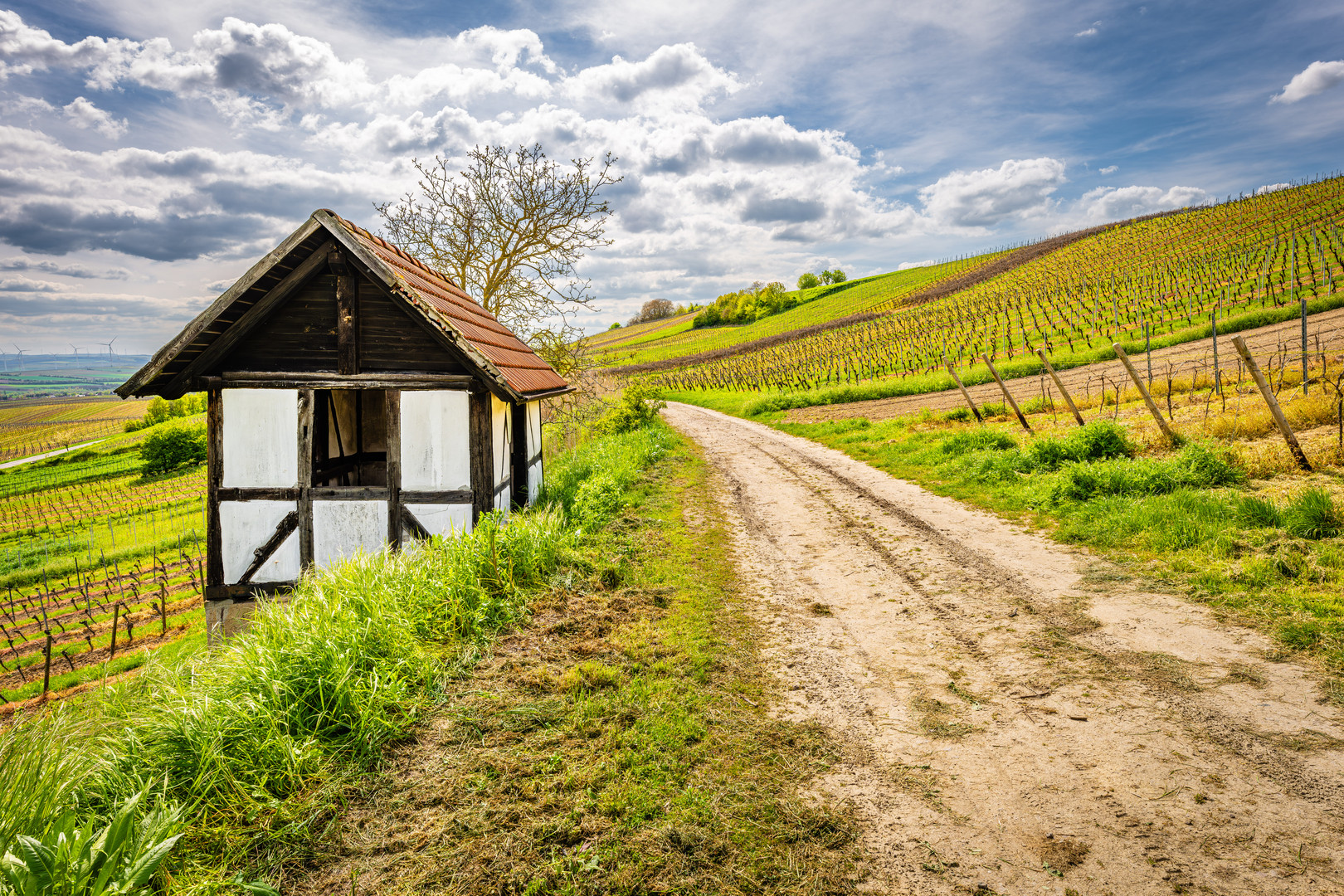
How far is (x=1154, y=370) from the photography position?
1877 cm

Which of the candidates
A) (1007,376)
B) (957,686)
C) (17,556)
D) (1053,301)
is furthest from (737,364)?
(957,686)

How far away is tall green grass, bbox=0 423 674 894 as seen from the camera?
2922 millimetres

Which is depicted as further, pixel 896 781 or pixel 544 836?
pixel 896 781

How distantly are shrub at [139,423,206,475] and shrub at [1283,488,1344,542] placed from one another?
63.2 metres

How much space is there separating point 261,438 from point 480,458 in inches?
116

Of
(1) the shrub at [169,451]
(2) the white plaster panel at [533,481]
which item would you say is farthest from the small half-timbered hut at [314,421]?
(1) the shrub at [169,451]

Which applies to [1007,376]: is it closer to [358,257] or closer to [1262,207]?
[358,257]

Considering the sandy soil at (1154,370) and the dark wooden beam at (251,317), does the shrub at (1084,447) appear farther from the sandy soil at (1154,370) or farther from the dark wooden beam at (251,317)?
the dark wooden beam at (251,317)

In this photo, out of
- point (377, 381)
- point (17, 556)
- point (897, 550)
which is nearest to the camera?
point (897, 550)

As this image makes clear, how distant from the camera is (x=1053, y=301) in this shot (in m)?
43.2

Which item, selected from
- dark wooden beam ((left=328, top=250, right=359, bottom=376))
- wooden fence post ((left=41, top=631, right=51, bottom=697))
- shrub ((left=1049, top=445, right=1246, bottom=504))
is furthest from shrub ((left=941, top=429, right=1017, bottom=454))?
wooden fence post ((left=41, top=631, right=51, bottom=697))

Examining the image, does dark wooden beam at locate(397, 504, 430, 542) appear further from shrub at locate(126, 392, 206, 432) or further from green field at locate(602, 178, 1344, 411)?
shrub at locate(126, 392, 206, 432)

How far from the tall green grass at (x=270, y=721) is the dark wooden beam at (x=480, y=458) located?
221cm

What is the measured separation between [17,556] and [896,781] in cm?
4072
